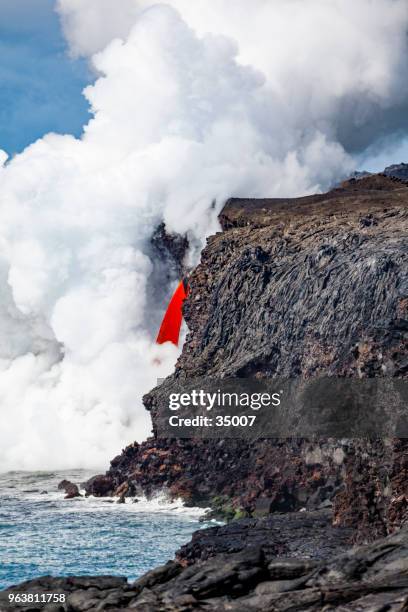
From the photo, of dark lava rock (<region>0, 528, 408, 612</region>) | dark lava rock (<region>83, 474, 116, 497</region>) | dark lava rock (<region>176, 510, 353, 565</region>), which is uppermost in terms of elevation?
dark lava rock (<region>83, 474, 116, 497</region>)

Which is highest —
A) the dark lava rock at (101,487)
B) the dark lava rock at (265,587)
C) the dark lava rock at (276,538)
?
the dark lava rock at (101,487)

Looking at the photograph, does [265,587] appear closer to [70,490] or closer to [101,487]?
[101,487]

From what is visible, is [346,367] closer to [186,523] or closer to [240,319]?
[186,523]

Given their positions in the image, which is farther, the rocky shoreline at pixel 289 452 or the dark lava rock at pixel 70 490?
the dark lava rock at pixel 70 490

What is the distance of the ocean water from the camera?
250 ft

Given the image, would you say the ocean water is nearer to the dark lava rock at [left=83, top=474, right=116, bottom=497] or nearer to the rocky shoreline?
the dark lava rock at [left=83, top=474, right=116, bottom=497]

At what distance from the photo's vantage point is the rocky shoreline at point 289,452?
41594 millimetres

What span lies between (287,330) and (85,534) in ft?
102

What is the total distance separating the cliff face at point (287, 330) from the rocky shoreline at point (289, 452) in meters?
0.18

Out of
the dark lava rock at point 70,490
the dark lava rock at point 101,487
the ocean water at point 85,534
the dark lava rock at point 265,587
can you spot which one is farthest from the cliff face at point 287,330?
the dark lava rock at point 265,587

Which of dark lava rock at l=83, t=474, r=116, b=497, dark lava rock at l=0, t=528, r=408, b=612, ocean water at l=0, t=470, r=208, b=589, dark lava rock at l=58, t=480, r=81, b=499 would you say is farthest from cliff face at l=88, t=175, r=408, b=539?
dark lava rock at l=0, t=528, r=408, b=612

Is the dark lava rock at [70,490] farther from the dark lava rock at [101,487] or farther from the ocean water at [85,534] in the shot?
the dark lava rock at [101,487]

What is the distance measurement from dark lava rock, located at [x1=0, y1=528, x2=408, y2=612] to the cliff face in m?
26.4

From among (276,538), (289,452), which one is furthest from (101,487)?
(276,538)
